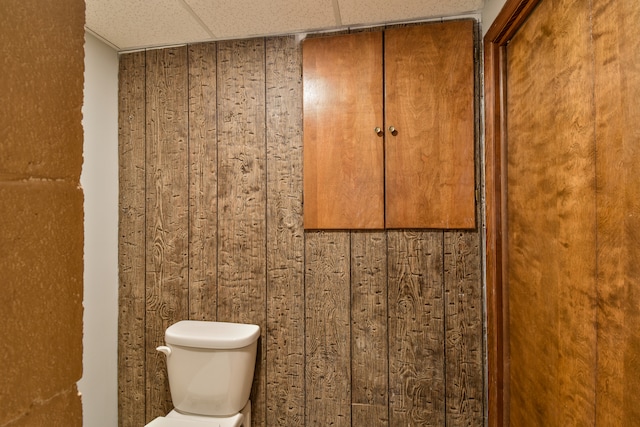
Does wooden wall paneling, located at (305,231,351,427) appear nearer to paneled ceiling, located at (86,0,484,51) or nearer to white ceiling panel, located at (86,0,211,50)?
paneled ceiling, located at (86,0,484,51)

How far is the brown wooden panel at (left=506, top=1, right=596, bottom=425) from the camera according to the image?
2.69ft

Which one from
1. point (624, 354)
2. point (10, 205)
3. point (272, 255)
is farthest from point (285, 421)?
point (10, 205)

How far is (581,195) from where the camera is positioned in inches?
32.9

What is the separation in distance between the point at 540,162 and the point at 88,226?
1.93 metres

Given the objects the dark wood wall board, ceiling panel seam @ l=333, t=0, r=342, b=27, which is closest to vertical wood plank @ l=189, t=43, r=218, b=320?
the dark wood wall board

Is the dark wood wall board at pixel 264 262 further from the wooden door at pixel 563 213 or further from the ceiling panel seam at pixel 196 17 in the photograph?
the wooden door at pixel 563 213

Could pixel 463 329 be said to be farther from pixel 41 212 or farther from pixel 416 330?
pixel 41 212

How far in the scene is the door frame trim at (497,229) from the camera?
1.33 meters

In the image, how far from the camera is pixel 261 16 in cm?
153

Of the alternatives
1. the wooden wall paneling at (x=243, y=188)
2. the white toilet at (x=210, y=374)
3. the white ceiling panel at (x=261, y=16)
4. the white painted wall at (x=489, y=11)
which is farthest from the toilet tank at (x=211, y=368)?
the white painted wall at (x=489, y=11)

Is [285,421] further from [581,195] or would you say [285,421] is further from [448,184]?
[581,195]

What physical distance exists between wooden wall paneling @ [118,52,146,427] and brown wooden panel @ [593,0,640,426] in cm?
190

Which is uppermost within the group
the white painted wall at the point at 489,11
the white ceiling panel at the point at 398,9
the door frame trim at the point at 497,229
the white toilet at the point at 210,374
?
the white ceiling panel at the point at 398,9

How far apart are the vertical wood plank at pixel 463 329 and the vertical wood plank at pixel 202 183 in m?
1.14
